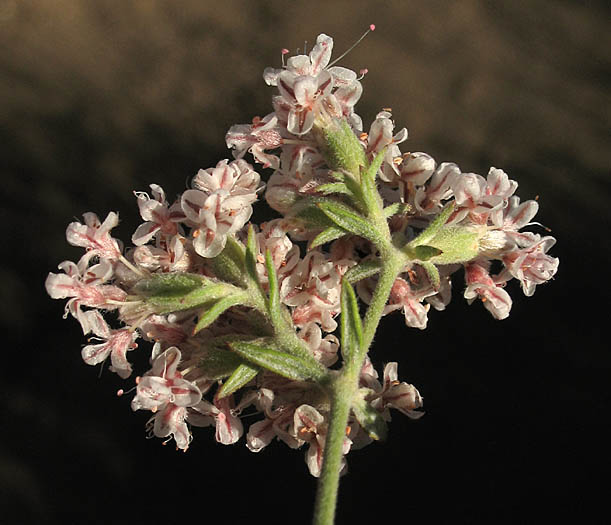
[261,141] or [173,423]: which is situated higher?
[261,141]


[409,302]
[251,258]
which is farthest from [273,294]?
[409,302]

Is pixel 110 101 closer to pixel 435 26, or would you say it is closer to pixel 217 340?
pixel 435 26

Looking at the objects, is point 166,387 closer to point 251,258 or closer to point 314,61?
point 251,258

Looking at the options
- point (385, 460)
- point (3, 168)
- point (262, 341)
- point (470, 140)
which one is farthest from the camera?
point (3, 168)

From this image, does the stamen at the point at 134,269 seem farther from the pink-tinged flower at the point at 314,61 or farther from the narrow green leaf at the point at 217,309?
the pink-tinged flower at the point at 314,61

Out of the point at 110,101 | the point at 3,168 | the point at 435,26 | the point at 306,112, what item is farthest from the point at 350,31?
the point at 306,112

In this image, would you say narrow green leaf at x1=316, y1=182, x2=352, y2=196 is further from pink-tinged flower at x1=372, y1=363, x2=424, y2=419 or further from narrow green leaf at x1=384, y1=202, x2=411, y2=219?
pink-tinged flower at x1=372, y1=363, x2=424, y2=419

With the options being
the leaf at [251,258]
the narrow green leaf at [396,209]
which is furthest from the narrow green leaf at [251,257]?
the narrow green leaf at [396,209]

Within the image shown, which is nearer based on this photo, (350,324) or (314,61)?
(350,324)

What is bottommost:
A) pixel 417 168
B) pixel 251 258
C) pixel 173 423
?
pixel 173 423
